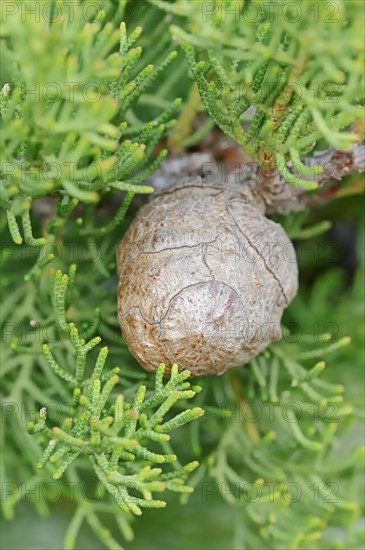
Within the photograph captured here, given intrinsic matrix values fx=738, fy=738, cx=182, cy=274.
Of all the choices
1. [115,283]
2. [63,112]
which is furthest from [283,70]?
[115,283]

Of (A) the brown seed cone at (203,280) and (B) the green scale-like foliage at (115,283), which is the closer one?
(B) the green scale-like foliage at (115,283)

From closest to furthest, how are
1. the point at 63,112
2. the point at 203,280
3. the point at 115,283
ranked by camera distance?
the point at 63,112
the point at 203,280
the point at 115,283

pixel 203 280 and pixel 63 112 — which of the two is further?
pixel 203 280

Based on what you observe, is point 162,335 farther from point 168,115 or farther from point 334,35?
point 334,35

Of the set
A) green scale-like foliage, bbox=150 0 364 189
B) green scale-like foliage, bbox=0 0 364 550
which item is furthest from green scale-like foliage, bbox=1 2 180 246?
green scale-like foliage, bbox=150 0 364 189

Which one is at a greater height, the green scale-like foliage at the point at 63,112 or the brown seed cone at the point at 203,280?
the green scale-like foliage at the point at 63,112

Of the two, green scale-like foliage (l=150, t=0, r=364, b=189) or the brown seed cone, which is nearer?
green scale-like foliage (l=150, t=0, r=364, b=189)

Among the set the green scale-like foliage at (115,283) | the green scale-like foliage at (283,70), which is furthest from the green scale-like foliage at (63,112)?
the green scale-like foliage at (283,70)

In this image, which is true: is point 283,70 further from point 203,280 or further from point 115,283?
point 115,283

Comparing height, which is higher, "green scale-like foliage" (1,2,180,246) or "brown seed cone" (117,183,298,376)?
"green scale-like foliage" (1,2,180,246)

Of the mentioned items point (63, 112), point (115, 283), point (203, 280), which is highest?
point (63, 112)

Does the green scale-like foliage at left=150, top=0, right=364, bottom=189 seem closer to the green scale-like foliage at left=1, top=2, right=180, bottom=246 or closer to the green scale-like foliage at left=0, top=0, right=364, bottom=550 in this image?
the green scale-like foliage at left=0, top=0, right=364, bottom=550

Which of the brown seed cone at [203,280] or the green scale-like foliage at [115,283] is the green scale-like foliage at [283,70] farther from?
the brown seed cone at [203,280]
